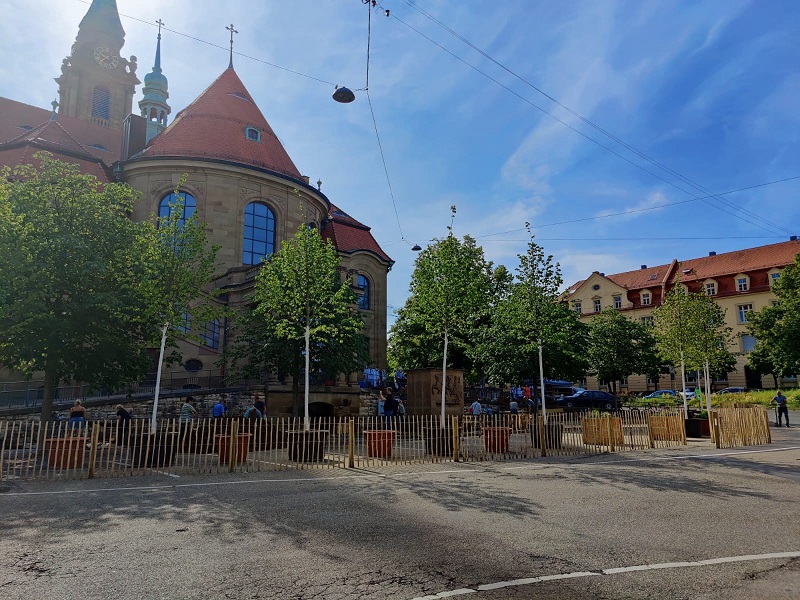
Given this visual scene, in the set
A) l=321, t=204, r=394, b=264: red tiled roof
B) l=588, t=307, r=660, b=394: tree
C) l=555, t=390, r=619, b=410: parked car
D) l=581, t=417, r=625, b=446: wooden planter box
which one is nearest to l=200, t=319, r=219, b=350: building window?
l=321, t=204, r=394, b=264: red tiled roof

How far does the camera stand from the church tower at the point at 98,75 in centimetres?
6194

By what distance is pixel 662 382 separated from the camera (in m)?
59.8

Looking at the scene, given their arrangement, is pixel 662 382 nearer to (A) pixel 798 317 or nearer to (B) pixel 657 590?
(A) pixel 798 317

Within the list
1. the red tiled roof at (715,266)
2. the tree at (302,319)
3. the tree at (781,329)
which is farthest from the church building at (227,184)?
the tree at (781,329)

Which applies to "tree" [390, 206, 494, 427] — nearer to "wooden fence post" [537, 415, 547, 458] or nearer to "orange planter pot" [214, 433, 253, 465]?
"wooden fence post" [537, 415, 547, 458]

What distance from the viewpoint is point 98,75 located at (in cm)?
6284

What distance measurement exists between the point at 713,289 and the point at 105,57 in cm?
6958

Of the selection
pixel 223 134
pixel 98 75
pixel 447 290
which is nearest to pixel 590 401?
pixel 447 290

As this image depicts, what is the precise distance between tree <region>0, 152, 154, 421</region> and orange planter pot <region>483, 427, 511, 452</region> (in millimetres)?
9633

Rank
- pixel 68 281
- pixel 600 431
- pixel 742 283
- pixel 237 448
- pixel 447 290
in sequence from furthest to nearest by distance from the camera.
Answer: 1. pixel 742 283
2. pixel 447 290
3. pixel 600 431
4. pixel 68 281
5. pixel 237 448

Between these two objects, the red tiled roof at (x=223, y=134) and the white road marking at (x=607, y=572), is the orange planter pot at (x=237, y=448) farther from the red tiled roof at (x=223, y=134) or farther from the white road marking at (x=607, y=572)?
the red tiled roof at (x=223, y=134)

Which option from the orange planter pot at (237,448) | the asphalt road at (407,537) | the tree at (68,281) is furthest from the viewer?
the tree at (68,281)

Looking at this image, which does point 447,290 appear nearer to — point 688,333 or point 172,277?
point 172,277

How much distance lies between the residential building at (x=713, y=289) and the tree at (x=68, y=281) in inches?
1798
